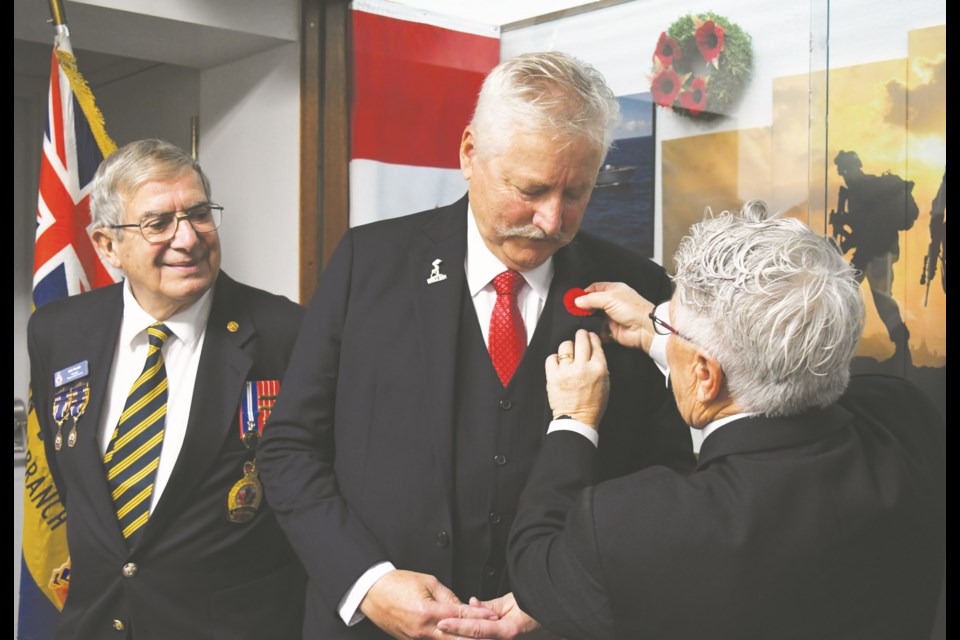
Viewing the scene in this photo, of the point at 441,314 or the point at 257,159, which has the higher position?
the point at 257,159

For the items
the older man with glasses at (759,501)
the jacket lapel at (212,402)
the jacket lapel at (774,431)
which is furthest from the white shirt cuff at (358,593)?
the jacket lapel at (774,431)

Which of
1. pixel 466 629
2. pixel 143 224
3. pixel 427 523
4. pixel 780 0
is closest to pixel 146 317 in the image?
pixel 143 224

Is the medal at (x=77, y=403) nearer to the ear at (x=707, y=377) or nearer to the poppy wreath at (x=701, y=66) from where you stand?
the ear at (x=707, y=377)

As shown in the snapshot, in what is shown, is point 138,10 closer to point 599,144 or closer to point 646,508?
point 599,144

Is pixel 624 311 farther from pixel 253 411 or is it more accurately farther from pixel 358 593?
pixel 253 411

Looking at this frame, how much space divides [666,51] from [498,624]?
177 cm

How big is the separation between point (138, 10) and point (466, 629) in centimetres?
219

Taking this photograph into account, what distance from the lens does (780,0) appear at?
2.53m

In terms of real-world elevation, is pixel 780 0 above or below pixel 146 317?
above

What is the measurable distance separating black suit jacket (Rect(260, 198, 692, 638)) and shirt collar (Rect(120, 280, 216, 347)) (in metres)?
0.46

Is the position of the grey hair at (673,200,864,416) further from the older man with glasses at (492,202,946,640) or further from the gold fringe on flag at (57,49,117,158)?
the gold fringe on flag at (57,49,117,158)

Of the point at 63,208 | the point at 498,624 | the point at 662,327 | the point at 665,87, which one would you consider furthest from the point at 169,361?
the point at 665,87

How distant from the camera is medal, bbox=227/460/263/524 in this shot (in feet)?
7.09

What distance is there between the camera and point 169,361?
7.34ft
